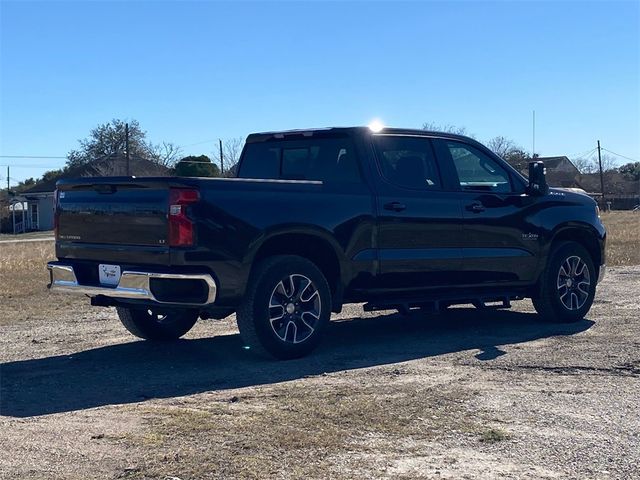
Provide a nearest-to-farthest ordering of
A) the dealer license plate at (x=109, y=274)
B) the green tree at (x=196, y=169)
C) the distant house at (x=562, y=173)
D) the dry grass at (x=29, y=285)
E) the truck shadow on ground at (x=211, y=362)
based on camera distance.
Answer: the truck shadow on ground at (x=211, y=362) → the dealer license plate at (x=109, y=274) → the dry grass at (x=29, y=285) → the green tree at (x=196, y=169) → the distant house at (x=562, y=173)

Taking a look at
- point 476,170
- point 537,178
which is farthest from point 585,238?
point 476,170

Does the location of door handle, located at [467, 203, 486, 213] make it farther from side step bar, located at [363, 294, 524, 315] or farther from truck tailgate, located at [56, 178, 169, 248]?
truck tailgate, located at [56, 178, 169, 248]

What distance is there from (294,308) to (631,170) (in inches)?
3416

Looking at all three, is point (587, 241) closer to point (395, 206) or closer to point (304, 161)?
point (395, 206)

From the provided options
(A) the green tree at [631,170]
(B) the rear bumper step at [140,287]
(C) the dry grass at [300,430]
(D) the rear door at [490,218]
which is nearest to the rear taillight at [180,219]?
(B) the rear bumper step at [140,287]

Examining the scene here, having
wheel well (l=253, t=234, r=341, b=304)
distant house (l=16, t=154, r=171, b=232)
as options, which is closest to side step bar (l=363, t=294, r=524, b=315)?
wheel well (l=253, t=234, r=341, b=304)

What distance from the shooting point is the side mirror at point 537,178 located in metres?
9.34

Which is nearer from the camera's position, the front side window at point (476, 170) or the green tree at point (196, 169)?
the front side window at point (476, 170)

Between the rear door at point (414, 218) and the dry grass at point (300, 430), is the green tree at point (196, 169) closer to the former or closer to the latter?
the rear door at point (414, 218)

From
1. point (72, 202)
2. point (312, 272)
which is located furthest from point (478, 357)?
point (72, 202)

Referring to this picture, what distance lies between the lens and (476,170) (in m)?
9.09

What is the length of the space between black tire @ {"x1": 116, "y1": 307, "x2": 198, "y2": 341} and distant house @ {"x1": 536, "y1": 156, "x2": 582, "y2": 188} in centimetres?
5369

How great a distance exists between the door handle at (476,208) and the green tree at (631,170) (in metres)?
78.7

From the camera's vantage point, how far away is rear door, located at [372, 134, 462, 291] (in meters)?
8.14
